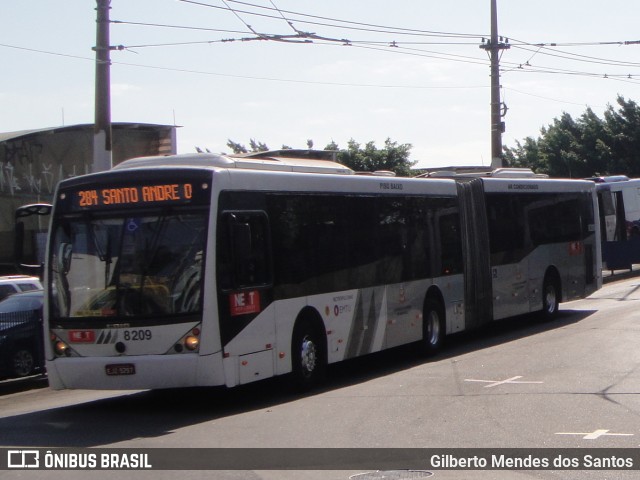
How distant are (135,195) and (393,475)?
→ 5.56 meters

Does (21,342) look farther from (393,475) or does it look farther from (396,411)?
(393,475)

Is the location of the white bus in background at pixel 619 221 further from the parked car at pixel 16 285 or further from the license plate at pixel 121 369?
the license plate at pixel 121 369

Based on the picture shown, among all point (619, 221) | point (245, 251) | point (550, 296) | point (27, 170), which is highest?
point (27, 170)

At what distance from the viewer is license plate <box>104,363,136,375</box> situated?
12.2 metres

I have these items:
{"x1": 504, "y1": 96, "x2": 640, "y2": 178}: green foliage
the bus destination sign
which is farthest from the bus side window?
{"x1": 504, "y1": 96, "x2": 640, "y2": 178}: green foliage

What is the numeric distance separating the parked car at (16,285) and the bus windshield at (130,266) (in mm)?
8928

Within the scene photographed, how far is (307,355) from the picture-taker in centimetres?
1407

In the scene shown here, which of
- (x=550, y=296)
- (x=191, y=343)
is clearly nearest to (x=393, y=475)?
(x=191, y=343)

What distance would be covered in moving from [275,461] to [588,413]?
377cm

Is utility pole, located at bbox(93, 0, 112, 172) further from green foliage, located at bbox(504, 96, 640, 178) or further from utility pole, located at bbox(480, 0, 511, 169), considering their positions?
green foliage, located at bbox(504, 96, 640, 178)

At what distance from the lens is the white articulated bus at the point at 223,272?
12211mm

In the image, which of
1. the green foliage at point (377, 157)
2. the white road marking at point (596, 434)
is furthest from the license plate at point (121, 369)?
the green foliage at point (377, 157)

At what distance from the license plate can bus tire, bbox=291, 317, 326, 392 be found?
2360 mm

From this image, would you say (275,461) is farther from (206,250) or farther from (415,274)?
(415,274)
